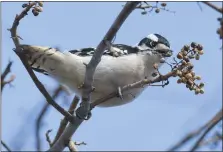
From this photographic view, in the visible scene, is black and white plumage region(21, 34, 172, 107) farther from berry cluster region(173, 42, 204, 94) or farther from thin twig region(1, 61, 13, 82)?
berry cluster region(173, 42, 204, 94)

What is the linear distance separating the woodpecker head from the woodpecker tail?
0.62 metres

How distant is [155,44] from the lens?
3.61m

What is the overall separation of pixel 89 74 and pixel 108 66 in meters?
0.70

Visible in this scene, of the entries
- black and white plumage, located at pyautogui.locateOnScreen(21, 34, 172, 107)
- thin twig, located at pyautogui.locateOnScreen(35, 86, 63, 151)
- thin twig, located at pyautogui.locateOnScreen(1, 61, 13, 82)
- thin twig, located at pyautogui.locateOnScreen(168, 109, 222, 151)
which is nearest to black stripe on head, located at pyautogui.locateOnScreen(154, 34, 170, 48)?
black and white plumage, located at pyautogui.locateOnScreen(21, 34, 172, 107)

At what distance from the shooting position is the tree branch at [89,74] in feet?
7.59

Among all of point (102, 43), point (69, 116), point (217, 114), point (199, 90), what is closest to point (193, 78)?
point (199, 90)

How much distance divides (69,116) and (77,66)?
20.0 inches

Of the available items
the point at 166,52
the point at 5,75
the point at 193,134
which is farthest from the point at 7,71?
the point at 193,134

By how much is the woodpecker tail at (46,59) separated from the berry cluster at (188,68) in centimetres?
111

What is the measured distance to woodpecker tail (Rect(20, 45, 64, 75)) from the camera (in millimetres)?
3273

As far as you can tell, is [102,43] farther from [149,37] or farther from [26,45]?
[149,37]

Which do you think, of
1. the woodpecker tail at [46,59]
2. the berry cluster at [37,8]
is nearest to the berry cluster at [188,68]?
the berry cluster at [37,8]

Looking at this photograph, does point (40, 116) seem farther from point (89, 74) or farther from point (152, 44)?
point (89, 74)

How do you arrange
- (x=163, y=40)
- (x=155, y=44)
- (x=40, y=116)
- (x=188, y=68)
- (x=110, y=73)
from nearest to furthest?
(x=188, y=68) < (x=110, y=73) < (x=163, y=40) < (x=155, y=44) < (x=40, y=116)
